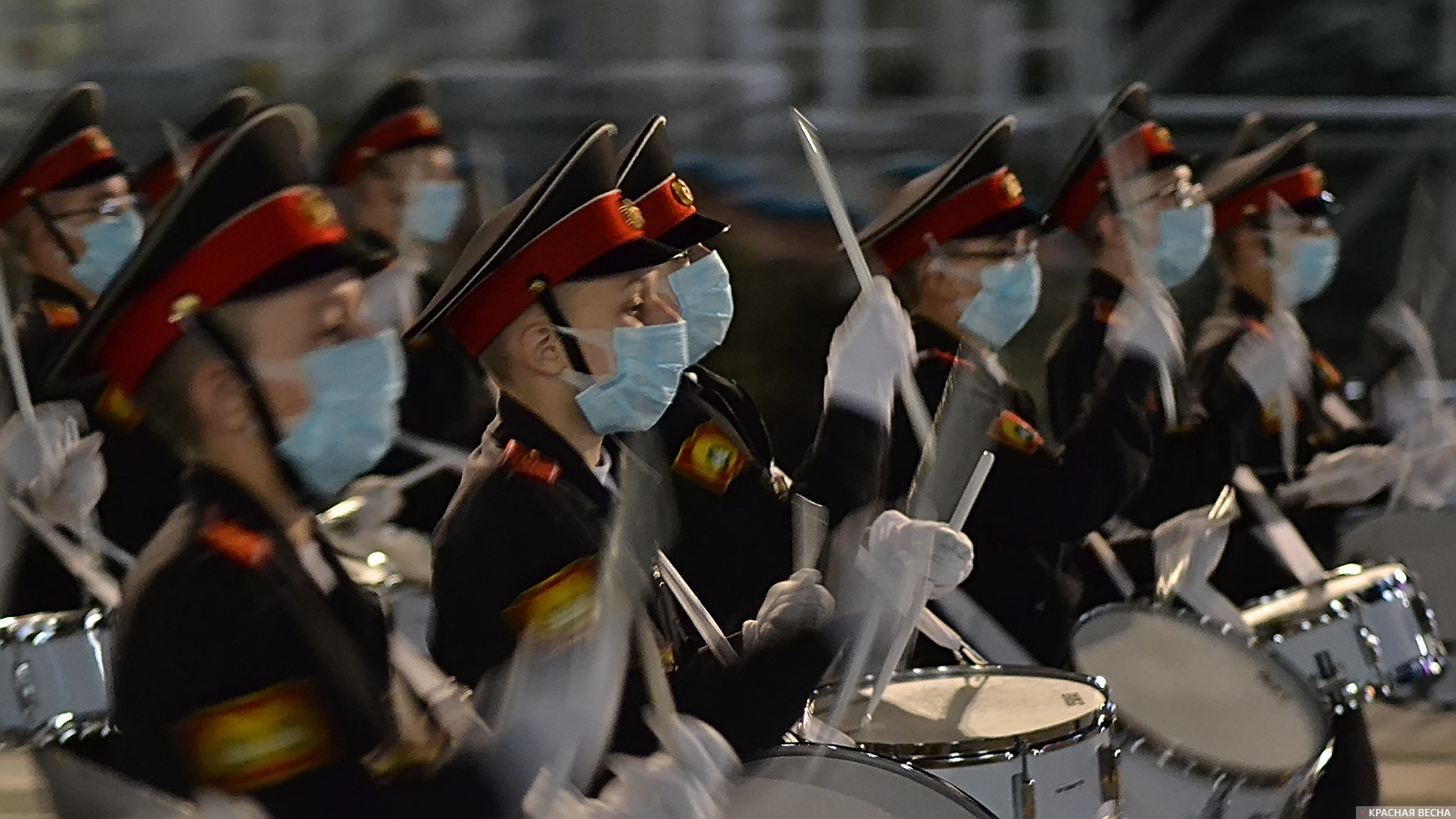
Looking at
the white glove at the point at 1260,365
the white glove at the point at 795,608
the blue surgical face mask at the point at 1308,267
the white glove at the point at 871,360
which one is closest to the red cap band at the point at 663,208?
the white glove at the point at 871,360

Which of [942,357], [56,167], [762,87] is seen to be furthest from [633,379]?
[762,87]

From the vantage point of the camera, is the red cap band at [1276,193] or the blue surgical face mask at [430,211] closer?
the red cap band at [1276,193]

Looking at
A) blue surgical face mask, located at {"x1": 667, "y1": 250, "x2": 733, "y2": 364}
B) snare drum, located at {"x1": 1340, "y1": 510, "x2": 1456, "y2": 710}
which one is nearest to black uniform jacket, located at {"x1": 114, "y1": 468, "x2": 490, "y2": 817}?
blue surgical face mask, located at {"x1": 667, "y1": 250, "x2": 733, "y2": 364}

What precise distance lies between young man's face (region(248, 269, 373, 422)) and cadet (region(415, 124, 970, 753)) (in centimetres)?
33

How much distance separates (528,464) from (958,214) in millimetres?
1512

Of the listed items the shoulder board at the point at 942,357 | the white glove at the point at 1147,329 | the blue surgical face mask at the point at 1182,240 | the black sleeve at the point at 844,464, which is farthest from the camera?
the blue surgical face mask at the point at 1182,240

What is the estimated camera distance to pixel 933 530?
8.97 feet

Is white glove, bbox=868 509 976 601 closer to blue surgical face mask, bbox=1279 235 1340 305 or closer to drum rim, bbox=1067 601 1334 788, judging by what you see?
drum rim, bbox=1067 601 1334 788

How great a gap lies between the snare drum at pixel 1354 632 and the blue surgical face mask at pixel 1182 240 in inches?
30.9

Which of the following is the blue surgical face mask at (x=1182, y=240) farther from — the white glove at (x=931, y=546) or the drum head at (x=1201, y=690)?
the white glove at (x=931, y=546)

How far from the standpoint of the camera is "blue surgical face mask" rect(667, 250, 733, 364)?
337 centimetres

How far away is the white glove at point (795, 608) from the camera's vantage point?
2.64 meters

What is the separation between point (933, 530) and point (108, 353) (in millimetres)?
1159

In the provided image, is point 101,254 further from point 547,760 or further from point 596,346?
point 547,760
